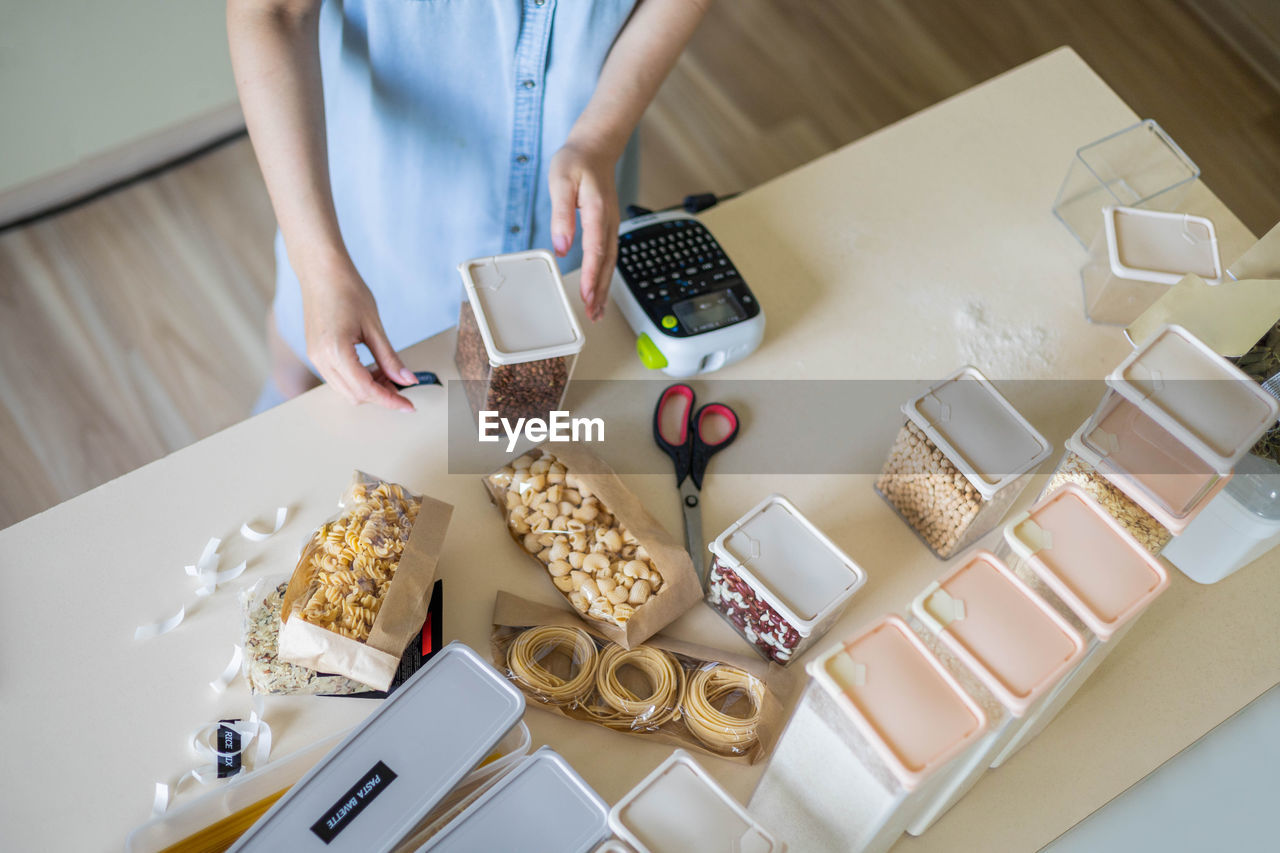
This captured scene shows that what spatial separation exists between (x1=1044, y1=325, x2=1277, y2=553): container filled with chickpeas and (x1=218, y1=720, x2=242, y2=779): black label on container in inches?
31.9

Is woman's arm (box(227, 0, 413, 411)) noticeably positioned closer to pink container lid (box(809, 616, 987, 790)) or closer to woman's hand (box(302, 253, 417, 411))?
woman's hand (box(302, 253, 417, 411))

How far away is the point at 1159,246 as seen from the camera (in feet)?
3.76

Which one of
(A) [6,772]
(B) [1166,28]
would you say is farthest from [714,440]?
(B) [1166,28]

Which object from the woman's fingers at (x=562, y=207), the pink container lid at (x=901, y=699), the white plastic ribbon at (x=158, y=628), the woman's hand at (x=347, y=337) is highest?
the woman's fingers at (x=562, y=207)

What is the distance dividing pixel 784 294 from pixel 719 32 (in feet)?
5.46

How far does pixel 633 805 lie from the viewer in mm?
745

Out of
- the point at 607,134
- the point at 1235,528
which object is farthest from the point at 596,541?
the point at 1235,528

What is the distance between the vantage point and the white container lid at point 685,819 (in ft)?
2.41

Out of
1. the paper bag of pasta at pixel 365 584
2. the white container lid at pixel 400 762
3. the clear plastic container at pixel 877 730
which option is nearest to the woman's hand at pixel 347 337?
the paper bag of pasta at pixel 365 584

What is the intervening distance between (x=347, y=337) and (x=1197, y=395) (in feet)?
2.62

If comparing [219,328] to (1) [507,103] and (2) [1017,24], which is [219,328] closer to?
(1) [507,103]

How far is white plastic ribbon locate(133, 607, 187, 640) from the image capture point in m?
0.92

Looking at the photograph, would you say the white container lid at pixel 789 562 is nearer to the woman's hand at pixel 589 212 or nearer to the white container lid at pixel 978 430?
the white container lid at pixel 978 430

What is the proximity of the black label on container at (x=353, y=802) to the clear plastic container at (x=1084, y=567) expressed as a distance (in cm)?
50
